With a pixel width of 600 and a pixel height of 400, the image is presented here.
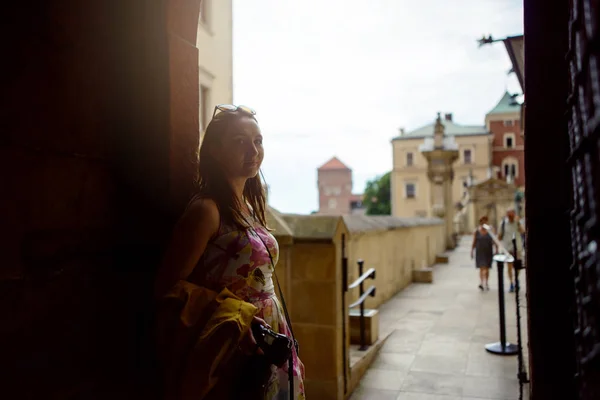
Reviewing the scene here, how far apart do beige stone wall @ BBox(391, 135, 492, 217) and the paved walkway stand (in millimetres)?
44481

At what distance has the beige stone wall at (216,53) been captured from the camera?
1530 cm

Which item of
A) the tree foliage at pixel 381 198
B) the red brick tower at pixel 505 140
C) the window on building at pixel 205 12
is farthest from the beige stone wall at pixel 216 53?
the tree foliage at pixel 381 198

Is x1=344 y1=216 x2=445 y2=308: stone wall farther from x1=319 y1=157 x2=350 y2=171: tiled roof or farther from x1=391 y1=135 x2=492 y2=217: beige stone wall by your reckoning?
x1=319 y1=157 x2=350 y2=171: tiled roof

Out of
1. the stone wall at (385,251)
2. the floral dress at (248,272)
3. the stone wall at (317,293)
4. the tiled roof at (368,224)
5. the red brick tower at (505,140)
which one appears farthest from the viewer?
the red brick tower at (505,140)

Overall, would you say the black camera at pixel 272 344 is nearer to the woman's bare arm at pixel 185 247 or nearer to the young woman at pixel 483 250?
the woman's bare arm at pixel 185 247

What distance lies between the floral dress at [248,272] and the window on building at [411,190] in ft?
178

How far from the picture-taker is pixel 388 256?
8891 mm

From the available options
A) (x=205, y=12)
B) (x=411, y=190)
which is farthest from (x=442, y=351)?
(x=411, y=190)

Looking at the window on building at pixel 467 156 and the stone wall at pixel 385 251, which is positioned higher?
the window on building at pixel 467 156

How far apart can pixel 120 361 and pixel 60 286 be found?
417 mm

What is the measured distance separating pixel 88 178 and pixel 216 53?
15.5m

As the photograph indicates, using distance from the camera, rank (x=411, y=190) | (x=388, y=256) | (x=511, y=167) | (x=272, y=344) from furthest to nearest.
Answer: (x=411, y=190)
(x=511, y=167)
(x=388, y=256)
(x=272, y=344)

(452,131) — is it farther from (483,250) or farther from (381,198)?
(483,250)

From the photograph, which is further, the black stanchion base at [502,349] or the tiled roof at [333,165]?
the tiled roof at [333,165]
